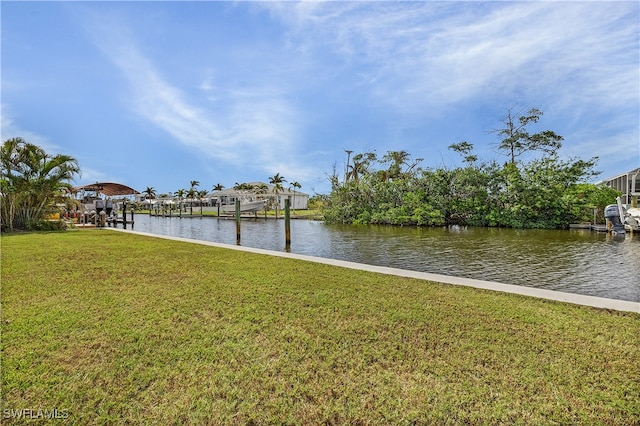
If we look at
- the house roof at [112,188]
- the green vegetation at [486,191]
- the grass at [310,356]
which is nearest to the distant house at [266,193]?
the house roof at [112,188]

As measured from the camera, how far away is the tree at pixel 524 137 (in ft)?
94.3

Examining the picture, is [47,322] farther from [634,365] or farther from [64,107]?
[64,107]

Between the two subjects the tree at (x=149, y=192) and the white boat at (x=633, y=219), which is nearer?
the white boat at (x=633, y=219)

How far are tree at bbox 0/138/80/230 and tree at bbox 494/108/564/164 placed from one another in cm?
3254

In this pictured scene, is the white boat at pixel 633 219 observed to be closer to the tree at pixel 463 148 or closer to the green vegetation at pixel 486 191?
the green vegetation at pixel 486 191

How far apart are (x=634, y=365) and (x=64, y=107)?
46.0 feet

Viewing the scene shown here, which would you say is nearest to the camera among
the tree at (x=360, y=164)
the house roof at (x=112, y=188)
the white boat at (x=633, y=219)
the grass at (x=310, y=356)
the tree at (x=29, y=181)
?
the grass at (x=310, y=356)

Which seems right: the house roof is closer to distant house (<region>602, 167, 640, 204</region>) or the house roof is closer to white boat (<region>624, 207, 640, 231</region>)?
white boat (<region>624, 207, 640, 231</region>)

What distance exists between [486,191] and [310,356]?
23.2m

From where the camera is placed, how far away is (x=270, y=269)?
243 inches

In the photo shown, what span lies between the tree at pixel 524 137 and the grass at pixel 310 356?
99.0 ft

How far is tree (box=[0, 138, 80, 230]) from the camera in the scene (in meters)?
13.2

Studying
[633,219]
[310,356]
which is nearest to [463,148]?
[633,219]

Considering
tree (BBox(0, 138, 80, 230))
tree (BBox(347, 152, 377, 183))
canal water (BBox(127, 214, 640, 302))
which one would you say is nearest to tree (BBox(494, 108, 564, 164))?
tree (BBox(347, 152, 377, 183))
